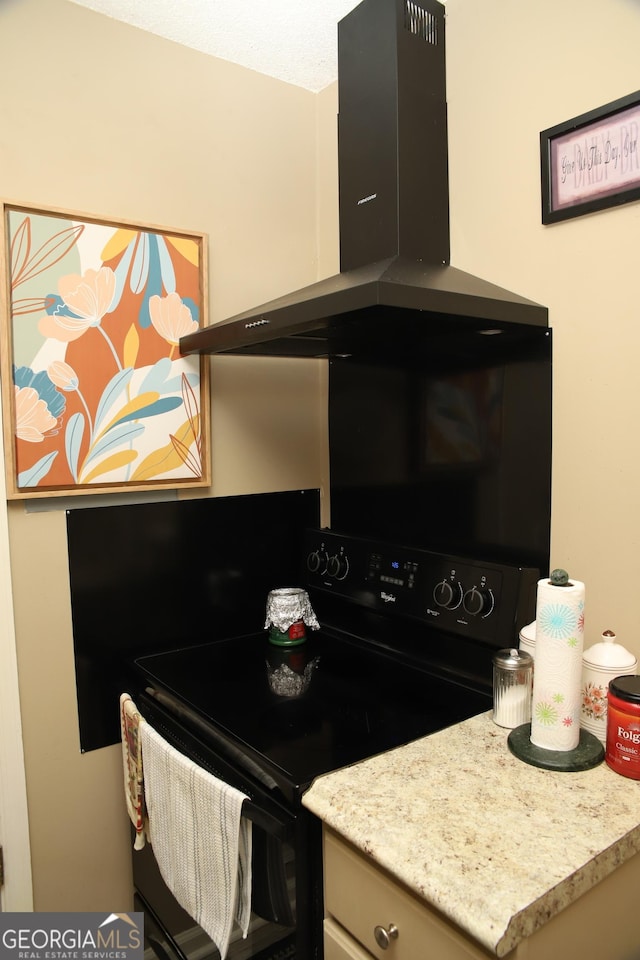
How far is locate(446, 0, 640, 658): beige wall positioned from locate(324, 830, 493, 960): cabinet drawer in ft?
2.18

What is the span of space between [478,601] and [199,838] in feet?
2.42

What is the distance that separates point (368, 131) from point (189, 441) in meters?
0.87

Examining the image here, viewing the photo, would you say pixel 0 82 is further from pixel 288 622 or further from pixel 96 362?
pixel 288 622

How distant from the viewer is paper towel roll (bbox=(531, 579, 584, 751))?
109 centimetres

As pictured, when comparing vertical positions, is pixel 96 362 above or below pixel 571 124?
below

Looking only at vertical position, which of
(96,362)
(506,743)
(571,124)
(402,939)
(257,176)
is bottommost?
(402,939)

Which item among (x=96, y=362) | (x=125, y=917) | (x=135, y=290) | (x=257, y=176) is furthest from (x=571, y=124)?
(x=125, y=917)

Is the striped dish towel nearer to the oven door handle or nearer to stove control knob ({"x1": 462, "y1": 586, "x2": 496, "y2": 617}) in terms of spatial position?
the oven door handle

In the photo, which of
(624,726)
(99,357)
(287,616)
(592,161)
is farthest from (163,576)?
(592,161)

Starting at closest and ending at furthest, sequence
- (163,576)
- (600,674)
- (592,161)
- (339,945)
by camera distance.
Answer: (339,945), (600,674), (592,161), (163,576)

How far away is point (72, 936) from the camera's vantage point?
148cm

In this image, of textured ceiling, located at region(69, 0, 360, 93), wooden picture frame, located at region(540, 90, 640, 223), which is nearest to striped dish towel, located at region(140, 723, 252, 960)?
wooden picture frame, located at region(540, 90, 640, 223)

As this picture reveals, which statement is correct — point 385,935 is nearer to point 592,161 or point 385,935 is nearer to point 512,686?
point 512,686

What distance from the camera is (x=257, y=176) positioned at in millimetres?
1885
